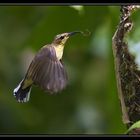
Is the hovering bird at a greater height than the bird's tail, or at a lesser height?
greater

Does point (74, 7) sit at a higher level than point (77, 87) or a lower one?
higher

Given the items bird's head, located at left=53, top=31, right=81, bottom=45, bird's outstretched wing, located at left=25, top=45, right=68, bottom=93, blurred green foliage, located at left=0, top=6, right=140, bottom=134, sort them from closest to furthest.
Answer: bird's outstretched wing, located at left=25, top=45, right=68, bottom=93 < bird's head, located at left=53, top=31, right=81, bottom=45 < blurred green foliage, located at left=0, top=6, right=140, bottom=134

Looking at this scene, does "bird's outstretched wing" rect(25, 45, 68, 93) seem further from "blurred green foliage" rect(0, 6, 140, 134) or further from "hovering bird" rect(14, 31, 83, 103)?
"blurred green foliage" rect(0, 6, 140, 134)

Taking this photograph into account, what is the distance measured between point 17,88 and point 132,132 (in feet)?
1.53

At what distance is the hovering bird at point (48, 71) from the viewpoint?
2.99 m

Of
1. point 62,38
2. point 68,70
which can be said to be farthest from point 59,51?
point 68,70

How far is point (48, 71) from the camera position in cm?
299

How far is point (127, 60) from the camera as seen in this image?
306cm

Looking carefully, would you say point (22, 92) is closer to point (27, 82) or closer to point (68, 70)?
point (27, 82)

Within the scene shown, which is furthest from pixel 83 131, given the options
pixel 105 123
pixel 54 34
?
pixel 54 34

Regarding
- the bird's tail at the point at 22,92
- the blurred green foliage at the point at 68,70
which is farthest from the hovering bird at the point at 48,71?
the blurred green foliage at the point at 68,70

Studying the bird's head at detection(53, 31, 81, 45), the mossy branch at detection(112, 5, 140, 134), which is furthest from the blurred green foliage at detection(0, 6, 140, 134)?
the mossy branch at detection(112, 5, 140, 134)

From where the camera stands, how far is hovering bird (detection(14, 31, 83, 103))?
2.99 meters

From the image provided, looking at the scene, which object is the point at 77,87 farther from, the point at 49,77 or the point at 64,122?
the point at 49,77
